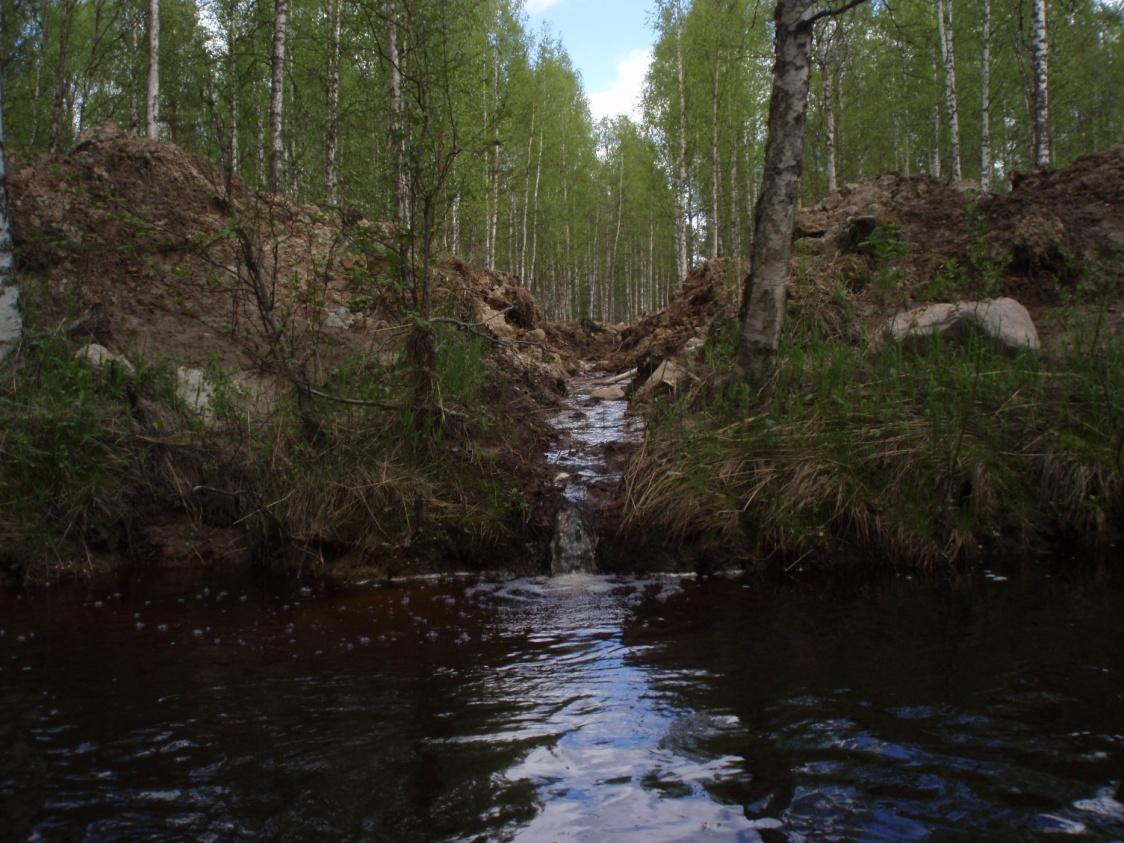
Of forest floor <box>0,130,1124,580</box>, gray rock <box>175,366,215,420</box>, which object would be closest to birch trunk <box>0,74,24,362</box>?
forest floor <box>0,130,1124,580</box>

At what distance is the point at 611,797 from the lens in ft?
7.63

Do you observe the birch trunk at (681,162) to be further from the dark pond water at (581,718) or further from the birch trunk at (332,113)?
the dark pond water at (581,718)

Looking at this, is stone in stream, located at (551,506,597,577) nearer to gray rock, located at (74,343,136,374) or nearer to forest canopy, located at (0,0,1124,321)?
gray rock, located at (74,343,136,374)

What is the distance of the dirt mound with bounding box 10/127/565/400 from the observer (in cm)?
623

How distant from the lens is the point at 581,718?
115 inches

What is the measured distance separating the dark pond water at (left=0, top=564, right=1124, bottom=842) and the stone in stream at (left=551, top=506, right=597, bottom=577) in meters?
0.96

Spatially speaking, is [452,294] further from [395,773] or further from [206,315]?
[395,773]

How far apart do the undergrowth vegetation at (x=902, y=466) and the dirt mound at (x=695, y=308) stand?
3.72 meters

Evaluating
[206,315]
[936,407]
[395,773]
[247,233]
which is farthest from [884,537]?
[206,315]

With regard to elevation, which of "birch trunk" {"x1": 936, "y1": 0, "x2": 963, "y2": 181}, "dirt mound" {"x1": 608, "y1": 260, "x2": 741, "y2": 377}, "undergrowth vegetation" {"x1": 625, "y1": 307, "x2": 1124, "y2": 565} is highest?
"birch trunk" {"x1": 936, "y1": 0, "x2": 963, "y2": 181}

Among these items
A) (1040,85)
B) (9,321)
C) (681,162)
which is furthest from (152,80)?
(1040,85)

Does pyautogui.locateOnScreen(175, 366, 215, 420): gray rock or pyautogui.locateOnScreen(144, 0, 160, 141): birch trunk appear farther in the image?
pyautogui.locateOnScreen(144, 0, 160, 141): birch trunk

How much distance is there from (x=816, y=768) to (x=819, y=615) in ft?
5.89

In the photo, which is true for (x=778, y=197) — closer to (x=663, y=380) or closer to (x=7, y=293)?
(x=663, y=380)
